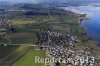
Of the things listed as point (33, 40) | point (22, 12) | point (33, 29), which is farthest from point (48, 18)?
point (33, 40)

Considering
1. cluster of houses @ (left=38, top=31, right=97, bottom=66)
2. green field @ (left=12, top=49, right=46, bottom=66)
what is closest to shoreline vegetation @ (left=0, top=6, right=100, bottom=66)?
green field @ (left=12, top=49, right=46, bottom=66)

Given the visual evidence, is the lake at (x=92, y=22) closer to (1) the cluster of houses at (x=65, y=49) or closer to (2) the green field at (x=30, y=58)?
(1) the cluster of houses at (x=65, y=49)

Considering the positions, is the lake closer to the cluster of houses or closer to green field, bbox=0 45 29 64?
the cluster of houses

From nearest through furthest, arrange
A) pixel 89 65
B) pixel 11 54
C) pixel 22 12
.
→ pixel 89 65 → pixel 11 54 → pixel 22 12

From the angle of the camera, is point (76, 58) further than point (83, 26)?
No

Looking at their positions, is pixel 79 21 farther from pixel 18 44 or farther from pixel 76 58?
pixel 76 58

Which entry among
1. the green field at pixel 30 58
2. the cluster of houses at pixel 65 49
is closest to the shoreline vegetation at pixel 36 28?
the green field at pixel 30 58
